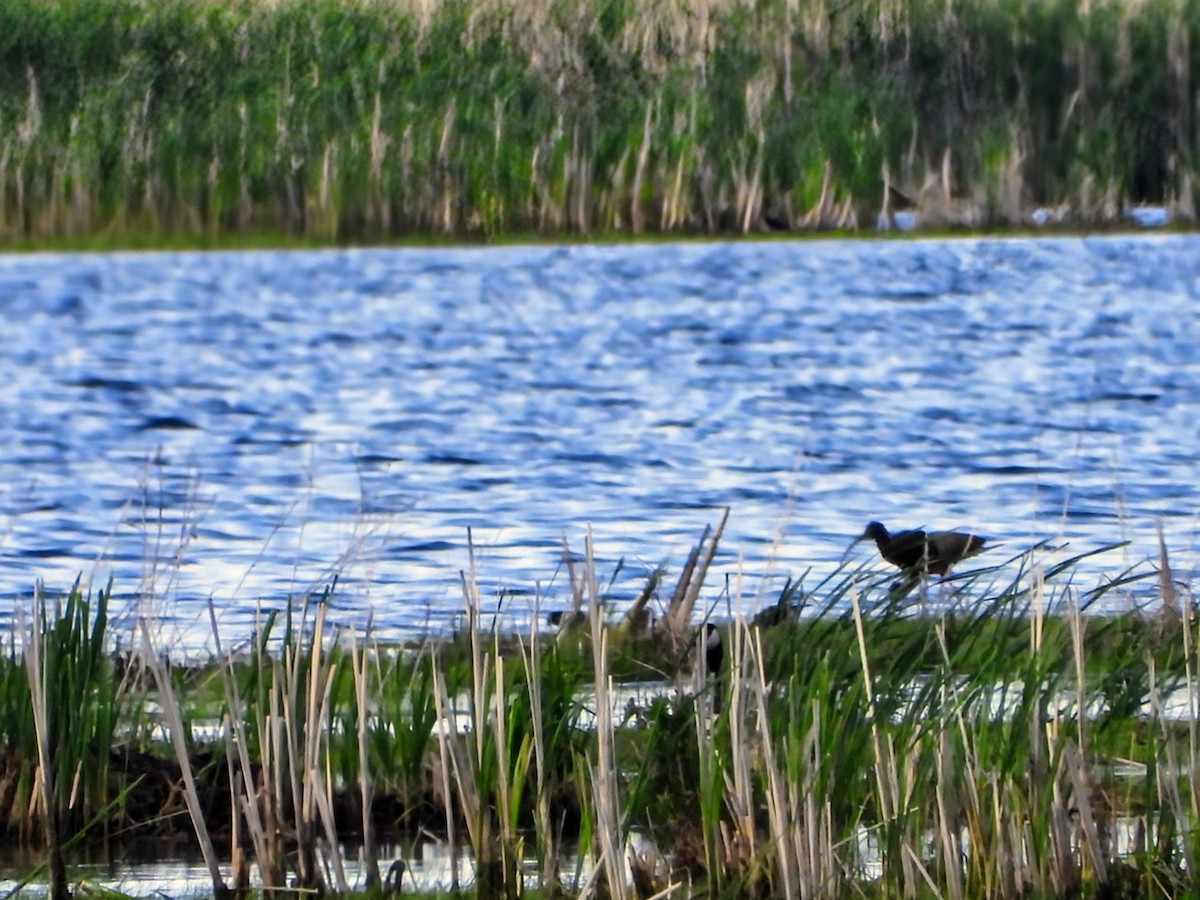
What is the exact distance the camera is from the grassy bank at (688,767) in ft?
13.5

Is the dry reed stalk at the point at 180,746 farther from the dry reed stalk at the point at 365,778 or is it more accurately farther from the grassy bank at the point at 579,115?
the grassy bank at the point at 579,115

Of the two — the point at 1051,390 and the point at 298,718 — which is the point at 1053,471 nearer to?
the point at 1051,390

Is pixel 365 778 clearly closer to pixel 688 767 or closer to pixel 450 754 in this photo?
pixel 450 754

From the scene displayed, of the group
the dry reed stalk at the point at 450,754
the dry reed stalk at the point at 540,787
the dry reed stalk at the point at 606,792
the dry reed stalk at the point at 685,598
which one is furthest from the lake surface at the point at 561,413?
the dry reed stalk at the point at 606,792

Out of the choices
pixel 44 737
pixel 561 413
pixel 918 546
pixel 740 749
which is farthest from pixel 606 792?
pixel 561 413

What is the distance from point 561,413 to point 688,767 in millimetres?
7927

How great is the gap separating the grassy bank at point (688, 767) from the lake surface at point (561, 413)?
0.29m

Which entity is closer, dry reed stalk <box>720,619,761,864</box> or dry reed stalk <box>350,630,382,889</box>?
dry reed stalk <box>720,619,761,864</box>

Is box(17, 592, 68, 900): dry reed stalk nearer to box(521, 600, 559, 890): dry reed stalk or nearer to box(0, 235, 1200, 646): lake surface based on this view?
box(0, 235, 1200, 646): lake surface

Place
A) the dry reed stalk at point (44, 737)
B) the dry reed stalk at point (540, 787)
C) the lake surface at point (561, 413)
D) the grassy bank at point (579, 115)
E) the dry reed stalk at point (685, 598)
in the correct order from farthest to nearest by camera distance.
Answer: the grassy bank at point (579, 115)
the lake surface at point (561, 413)
the dry reed stalk at point (685, 598)
the dry reed stalk at point (44, 737)
the dry reed stalk at point (540, 787)

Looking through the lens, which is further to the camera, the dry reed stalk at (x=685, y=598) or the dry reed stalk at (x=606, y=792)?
the dry reed stalk at (x=685, y=598)

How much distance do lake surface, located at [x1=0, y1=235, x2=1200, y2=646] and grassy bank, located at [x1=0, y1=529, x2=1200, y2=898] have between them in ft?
0.94

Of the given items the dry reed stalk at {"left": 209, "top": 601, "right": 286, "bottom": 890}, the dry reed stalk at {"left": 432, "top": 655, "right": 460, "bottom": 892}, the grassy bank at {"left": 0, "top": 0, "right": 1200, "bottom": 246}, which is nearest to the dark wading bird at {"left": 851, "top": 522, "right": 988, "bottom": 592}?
the dry reed stalk at {"left": 432, "top": 655, "right": 460, "bottom": 892}

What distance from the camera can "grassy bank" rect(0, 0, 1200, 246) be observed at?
54.8 feet
